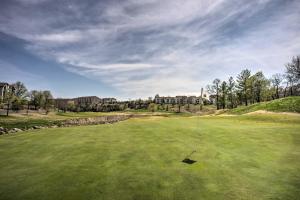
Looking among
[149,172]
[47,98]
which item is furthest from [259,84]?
[47,98]

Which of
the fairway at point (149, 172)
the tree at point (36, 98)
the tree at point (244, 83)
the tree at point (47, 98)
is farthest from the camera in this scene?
the tree at point (47, 98)

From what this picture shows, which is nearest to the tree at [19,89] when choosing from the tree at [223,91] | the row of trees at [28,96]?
the row of trees at [28,96]

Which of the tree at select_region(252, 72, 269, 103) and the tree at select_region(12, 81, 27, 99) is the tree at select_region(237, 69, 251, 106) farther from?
the tree at select_region(12, 81, 27, 99)

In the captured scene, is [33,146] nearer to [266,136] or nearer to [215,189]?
[215,189]

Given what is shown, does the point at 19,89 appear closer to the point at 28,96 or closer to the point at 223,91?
the point at 28,96

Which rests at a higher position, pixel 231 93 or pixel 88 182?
pixel 231 93

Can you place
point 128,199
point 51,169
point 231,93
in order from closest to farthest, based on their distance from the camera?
1. point 128,199
2. point 51,169
3. point 231,93

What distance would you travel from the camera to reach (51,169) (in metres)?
9.58

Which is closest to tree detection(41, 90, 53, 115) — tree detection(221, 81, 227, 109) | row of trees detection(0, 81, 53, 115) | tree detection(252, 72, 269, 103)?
row of trees detection(0, 81, 53, 115)

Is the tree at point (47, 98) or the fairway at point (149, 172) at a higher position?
the tree at point (47, 98)

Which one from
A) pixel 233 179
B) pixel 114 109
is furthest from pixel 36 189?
pixel 114 109

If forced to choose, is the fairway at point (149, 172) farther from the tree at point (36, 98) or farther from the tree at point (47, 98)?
the tree at point (47, 98)

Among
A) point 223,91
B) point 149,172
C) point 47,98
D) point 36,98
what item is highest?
point 223,91

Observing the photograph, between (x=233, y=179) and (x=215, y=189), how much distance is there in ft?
4.28
